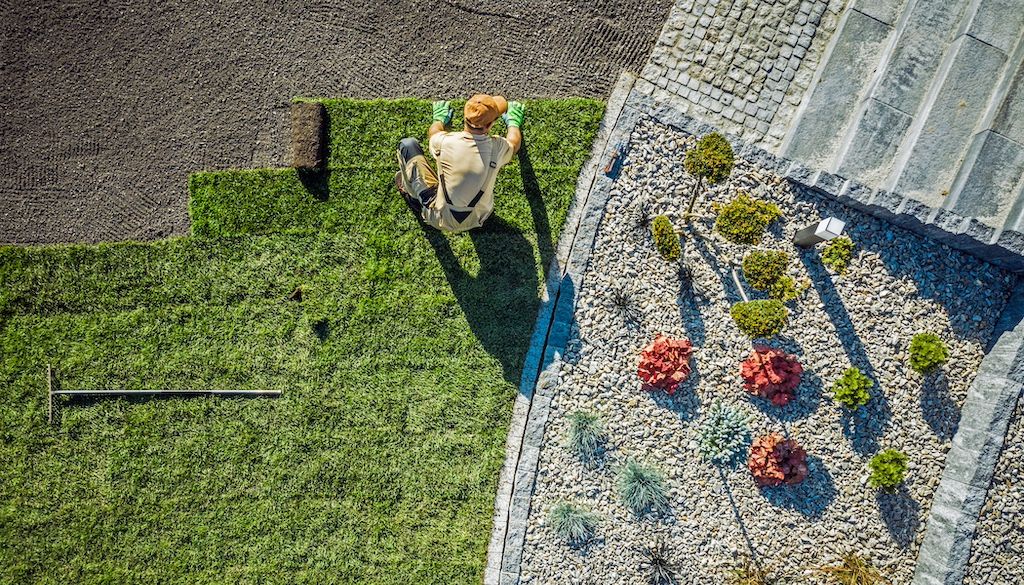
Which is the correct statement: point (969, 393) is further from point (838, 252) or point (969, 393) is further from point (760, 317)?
point (760, 317)

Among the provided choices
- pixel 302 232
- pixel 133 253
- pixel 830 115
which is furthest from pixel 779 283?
pixel 133 253

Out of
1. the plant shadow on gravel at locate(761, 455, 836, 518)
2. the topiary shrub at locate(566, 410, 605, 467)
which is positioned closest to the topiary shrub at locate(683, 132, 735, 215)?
the topiary shrub at locate(566, 410, 605, 467)

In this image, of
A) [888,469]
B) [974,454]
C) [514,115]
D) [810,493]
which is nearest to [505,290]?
[514,115]

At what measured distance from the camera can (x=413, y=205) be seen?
899 cm

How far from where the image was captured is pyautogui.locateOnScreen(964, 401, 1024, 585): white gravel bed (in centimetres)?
849

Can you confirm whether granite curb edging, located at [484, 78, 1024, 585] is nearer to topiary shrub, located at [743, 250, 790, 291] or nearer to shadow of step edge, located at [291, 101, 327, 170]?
topiary shrub, located at [743, 250, 790, 291]

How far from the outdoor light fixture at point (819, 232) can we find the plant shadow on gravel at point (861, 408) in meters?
0.98

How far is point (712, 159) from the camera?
816cm

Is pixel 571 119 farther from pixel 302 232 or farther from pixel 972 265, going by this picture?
pixel 972 265

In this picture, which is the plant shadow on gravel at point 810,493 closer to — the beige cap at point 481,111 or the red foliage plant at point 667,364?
Result: the red foliage plant at point 667,364

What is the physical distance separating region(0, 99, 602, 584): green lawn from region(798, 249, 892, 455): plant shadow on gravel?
4307 millimetres

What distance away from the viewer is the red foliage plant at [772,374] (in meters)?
8.55

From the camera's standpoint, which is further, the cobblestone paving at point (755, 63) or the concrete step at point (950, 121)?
the cobblestone paving at point (755, 63)

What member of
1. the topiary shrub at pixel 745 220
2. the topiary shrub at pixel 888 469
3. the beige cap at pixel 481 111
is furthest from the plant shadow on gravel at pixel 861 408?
the beige cap at pixel 481 111
